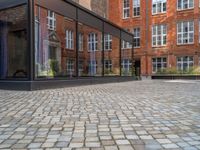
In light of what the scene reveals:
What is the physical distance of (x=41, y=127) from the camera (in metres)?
4.65

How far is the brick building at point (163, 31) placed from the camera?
117 ft

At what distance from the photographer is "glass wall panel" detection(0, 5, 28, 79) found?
1141 centimetres

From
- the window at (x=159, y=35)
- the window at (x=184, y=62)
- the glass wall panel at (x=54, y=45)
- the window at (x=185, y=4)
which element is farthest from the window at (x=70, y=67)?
the window at (x=185, y=4)

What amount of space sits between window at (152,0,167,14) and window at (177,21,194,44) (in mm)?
3327

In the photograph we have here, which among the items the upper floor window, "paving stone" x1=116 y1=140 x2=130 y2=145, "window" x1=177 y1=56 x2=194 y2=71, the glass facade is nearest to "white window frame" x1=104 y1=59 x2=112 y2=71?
the glass facade

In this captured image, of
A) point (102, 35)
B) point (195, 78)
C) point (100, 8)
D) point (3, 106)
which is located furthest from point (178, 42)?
point (3, 106)

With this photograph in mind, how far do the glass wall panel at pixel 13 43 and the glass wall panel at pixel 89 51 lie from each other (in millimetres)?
3967

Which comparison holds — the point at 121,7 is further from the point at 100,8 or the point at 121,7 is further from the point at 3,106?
the point at 3,106

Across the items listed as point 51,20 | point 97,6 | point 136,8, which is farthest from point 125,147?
point 136,8

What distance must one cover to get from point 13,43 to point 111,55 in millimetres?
9255

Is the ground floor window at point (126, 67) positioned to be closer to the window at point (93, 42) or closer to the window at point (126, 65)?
the window at point (126, 65)

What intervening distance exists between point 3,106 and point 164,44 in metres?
33.2

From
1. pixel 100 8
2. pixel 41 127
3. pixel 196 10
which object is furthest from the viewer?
pixel 100 8

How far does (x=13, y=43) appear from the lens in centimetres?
1223
